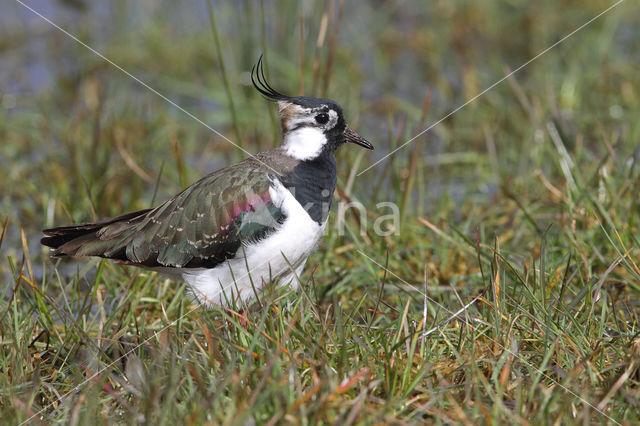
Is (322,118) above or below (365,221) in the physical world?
above

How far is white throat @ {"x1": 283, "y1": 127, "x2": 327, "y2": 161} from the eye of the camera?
4.07 meters

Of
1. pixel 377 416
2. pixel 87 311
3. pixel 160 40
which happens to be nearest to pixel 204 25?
pixel 160 40

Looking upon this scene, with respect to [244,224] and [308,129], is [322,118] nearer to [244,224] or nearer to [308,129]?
[308,129]

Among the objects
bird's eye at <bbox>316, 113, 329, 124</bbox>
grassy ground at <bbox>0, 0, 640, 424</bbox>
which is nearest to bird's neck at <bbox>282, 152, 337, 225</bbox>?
bird's eye at <bbox>316, 113, 329, 124</bbox>

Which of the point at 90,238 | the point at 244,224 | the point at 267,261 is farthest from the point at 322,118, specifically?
the point at 90,238

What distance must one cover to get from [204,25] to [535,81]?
3410 millimetres

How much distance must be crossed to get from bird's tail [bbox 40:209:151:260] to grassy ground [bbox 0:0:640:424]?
12 centimetres

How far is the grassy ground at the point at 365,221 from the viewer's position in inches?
122

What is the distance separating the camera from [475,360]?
3186mm

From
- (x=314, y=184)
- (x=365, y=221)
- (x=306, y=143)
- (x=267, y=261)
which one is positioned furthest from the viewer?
(x=365, y=221)

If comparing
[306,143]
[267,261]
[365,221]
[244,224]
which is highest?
[306,143]

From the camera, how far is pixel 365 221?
4836 millimetres

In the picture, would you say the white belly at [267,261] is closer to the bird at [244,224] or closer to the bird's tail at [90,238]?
the bird at [244,224]

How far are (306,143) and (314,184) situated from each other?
0.88 feet
